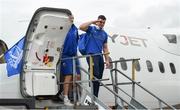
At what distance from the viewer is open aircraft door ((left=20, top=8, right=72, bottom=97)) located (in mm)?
8078

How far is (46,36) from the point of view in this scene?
8273 millimetres

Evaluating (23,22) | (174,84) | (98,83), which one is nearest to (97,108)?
(98,83)

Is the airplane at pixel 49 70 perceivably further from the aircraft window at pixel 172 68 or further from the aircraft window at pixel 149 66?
the aircraft window at pixel 172 68

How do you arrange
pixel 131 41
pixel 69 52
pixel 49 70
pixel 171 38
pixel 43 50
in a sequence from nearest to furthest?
1. pixel 43 50
2. pixel 49 70
3. pixel 69 52
4. pixel 131 41
5. pixel 171 38

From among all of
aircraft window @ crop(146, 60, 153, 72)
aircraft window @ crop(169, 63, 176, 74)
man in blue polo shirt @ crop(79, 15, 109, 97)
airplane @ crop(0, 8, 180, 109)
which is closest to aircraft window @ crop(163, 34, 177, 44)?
aircraft window @ crop(169, 63, 176, 74)

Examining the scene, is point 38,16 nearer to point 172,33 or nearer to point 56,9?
point 56,9

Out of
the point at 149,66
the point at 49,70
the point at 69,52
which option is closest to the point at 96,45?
the point at 69,52

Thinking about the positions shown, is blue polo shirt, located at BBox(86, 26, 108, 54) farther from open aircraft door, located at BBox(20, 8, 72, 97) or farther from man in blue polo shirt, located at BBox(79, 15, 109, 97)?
open aircraft door, located at BBox(20, 8, 72, 97)

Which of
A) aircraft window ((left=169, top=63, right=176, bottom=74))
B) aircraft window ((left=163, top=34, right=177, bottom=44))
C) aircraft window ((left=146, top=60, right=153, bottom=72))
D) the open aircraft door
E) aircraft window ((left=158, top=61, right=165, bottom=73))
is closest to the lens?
the open aircraft door

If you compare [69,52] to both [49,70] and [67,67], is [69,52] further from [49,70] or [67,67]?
[49,70]

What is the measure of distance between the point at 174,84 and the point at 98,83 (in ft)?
14.8

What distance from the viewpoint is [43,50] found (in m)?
8.33

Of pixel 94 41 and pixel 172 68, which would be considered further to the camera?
pixel 172 68

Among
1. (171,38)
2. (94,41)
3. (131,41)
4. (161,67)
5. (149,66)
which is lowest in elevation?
(161,67)
